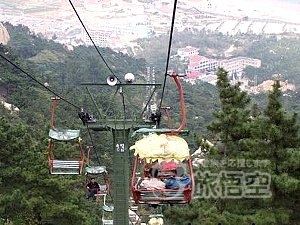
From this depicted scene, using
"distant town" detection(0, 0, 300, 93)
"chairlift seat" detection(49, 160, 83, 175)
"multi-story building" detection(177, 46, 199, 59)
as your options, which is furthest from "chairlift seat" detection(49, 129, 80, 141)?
"distant town" detection(0, 0, 300, 93)

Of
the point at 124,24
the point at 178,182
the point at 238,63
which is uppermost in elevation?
the point at 178,182

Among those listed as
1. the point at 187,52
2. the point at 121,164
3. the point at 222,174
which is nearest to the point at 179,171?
the point at 222,174

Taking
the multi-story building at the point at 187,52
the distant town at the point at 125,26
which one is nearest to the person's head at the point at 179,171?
the multi-story building at the point at 187,52

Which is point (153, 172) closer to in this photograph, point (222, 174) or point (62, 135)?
point (62, 135)

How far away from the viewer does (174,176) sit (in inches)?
254

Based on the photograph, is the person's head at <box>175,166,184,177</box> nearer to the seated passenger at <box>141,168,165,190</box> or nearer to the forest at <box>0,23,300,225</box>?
the seated passenger at <box>141,168,165,190</box>

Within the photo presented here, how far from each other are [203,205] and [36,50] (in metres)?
61.8

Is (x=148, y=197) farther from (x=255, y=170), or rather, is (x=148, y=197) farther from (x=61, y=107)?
(x=61, y=107)

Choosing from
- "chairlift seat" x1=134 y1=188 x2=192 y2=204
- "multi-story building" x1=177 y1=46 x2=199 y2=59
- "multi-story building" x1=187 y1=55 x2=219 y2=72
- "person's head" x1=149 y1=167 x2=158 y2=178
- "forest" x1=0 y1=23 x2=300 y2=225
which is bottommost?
"multi-story building" x1=187 y1=55 x2=219 y2=72

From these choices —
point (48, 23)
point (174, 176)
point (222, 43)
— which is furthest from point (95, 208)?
point (48, 23)

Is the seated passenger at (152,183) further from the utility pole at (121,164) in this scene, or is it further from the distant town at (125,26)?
the distant town at (125,26)

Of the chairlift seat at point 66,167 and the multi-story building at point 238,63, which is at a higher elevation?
the chairlift seat at point 66,167

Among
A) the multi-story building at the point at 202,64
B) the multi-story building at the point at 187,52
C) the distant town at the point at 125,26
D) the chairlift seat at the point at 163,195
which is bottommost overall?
the multi-story building at the point at 202,64

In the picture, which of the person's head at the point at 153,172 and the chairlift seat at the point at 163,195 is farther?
the person's head at the point at 153,172
